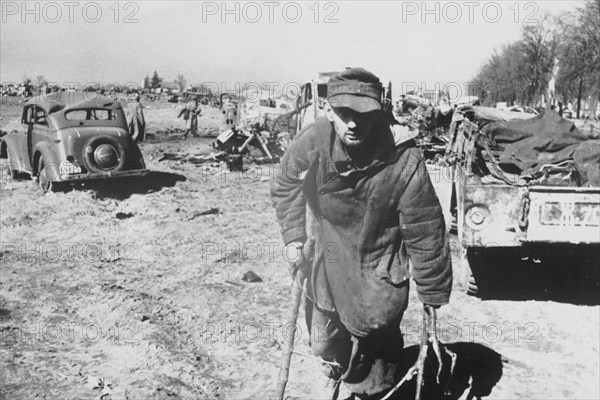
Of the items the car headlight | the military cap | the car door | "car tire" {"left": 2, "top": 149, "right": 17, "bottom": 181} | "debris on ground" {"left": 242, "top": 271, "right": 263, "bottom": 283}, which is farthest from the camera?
"car tire" {"left": 2, "top": 149, "right": 17, "bottom": 181}

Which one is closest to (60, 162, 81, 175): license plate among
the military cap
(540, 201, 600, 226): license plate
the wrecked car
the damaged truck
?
the wrecked car

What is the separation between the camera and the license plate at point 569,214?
436cm

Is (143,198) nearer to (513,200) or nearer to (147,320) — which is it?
(147,320)

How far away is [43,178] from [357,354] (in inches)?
326

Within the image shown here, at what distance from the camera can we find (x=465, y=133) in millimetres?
5605

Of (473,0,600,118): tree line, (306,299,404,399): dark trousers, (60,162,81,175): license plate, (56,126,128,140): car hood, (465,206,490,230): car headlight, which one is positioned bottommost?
(306,299,404,399): dark trousers

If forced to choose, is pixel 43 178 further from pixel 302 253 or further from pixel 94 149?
pixel 302 253

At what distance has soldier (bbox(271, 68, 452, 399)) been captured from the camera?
2.49 metres

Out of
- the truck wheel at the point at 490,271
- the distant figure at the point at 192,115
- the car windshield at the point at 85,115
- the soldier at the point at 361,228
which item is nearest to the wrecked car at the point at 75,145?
the car windshield at the point at 85,115

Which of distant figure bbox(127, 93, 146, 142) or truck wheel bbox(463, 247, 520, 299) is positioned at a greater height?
distant figure bbox(127, 93, 146, 142)

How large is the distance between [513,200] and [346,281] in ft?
8.09

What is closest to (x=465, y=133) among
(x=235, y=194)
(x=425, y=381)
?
(x=425, y=381)

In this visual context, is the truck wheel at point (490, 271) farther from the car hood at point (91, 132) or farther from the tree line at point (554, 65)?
the tree line at point (554, 65)

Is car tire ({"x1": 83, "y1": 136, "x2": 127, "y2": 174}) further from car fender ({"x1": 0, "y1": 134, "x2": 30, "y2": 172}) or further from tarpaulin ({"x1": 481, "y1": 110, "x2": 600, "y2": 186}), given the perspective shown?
tarpaulin ({"x1": 481, "y1": 110, "x2": 600, "y2": 186})
